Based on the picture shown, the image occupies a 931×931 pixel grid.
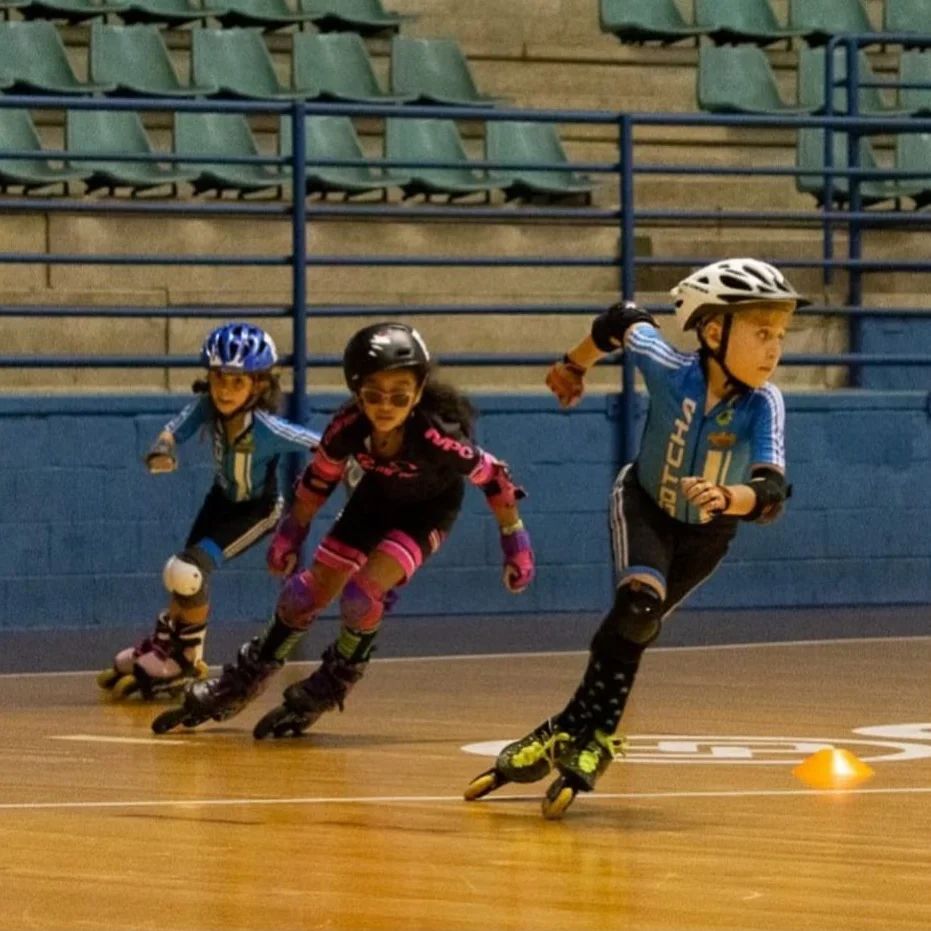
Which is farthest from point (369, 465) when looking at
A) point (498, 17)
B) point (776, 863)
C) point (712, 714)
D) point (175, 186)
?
point (498, 17)

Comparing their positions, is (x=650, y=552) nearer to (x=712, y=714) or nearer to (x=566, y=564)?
(x=712, y=714)

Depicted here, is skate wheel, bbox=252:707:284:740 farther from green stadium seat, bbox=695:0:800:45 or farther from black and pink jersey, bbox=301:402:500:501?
green stadium seat, bbox=695:0:800:45

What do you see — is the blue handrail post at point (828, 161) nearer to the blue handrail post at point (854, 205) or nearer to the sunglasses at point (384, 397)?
the blue handrail post at point (854, 205)

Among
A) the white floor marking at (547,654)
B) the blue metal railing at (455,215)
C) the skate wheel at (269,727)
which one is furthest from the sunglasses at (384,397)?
the blue metal railing at (455,215)

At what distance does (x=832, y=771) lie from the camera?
8703 mm

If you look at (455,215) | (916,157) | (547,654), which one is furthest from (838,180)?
(547,654)

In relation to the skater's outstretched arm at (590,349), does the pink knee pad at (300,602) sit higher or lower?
lower

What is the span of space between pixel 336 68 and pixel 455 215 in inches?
65.4

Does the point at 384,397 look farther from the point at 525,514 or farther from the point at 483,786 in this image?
the point at 525,514

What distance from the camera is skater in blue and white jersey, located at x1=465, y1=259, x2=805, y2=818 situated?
8.03 meters

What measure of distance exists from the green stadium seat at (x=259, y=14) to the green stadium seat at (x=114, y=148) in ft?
3.95

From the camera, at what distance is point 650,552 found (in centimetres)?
820

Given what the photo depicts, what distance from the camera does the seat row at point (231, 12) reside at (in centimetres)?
1595

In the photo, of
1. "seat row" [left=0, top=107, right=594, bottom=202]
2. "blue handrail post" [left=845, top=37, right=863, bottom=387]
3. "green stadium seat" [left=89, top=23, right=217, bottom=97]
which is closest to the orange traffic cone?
"seat row" [left=0, top=107, right=594, bottom=202]
